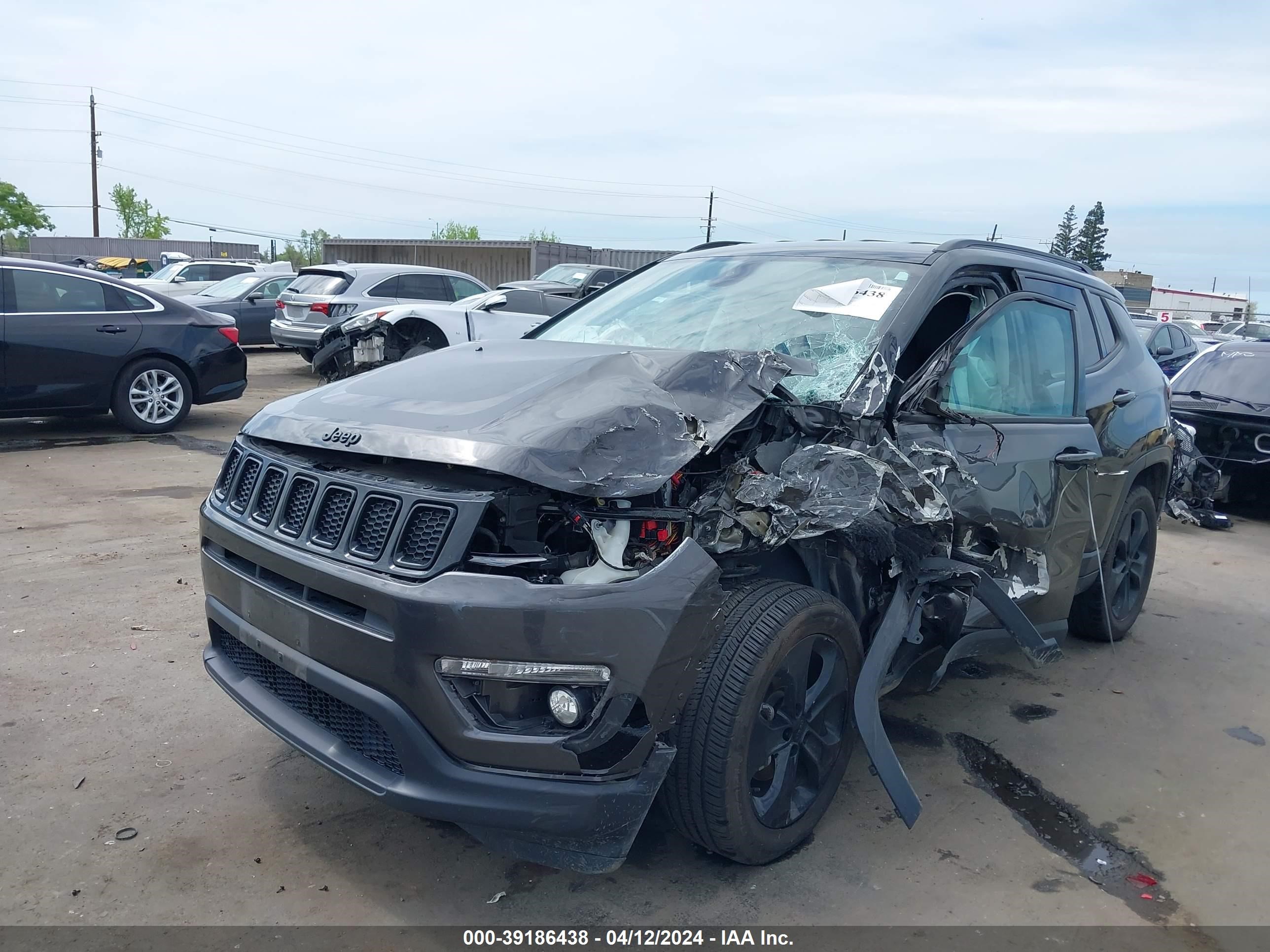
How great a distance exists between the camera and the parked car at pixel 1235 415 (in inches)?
333

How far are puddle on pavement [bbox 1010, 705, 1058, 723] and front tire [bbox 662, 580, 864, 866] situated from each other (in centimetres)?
143

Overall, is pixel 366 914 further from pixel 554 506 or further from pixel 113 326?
pixel 113 326

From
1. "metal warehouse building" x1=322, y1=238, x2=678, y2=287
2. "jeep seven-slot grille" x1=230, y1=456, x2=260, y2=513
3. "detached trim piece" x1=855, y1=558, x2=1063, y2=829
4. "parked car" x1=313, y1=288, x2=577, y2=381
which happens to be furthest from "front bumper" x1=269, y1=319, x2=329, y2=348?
"metal warehouse building" x1=322, y1=238, x2=678, y2=287

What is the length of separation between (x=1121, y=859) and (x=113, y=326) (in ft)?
29.1

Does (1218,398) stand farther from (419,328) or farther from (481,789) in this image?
(481,789)

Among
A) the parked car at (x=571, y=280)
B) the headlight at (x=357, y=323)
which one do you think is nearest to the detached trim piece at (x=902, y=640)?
the headlight at (x=357, y=323)

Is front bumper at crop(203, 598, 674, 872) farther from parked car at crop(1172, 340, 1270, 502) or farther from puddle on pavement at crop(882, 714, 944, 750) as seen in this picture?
parked car at crop(1172, 340, 1270, 502)

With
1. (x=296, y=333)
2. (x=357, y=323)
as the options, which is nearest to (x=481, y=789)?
(x=357, y=323)

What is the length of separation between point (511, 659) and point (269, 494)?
1047 mm

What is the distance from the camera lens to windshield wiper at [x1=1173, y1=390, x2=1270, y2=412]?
845 centimetres

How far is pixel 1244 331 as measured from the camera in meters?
30.8

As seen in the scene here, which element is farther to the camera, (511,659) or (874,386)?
(874,386)

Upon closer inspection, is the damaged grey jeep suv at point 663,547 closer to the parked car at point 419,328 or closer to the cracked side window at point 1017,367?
the cracked side window at point 1017,367

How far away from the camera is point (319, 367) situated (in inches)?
273
